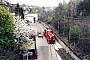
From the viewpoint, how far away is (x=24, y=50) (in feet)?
78.6

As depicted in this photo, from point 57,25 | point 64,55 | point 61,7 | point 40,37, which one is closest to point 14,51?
point 64,55

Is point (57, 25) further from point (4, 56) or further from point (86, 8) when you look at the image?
point (4, 56)

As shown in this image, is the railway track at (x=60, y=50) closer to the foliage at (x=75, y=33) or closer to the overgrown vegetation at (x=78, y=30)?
the overgrown vegetation at (x=78, y=30)

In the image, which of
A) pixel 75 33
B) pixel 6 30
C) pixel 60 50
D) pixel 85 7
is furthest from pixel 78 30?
pixel 6 30

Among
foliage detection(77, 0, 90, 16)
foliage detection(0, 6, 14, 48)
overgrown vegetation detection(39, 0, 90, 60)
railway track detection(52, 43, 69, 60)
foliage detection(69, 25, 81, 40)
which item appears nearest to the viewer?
foliage detection(0, 6, 14, 48)

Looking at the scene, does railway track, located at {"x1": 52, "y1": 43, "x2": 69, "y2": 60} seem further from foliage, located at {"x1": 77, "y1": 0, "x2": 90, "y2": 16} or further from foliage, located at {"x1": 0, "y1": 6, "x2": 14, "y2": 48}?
foliage, located at {"x1": 77, "y1": 0, "x2": 90, "y2": 16}

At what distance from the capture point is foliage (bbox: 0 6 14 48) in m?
21.6

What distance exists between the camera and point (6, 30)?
2180 cm

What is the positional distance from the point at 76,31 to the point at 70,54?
4187 millimetres

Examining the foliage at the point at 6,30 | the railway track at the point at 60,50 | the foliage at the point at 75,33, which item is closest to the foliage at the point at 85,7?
the foliage at the point at 75,33

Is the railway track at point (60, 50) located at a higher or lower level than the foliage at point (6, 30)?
lower

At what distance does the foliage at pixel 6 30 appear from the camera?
21641 millimetres

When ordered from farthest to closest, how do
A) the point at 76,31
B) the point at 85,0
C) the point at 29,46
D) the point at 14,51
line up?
the point at 85,0, the point at 76,31, the point at 29,46, the point at 14,51

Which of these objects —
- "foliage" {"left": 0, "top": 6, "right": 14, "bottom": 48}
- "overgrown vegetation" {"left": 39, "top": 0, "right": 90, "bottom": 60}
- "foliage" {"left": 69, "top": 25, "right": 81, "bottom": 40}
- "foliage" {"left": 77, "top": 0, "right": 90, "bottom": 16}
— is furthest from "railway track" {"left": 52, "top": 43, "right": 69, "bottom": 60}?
"foliage" {"left": 77, "top": 0, "right": 90, "bottom": 16}
